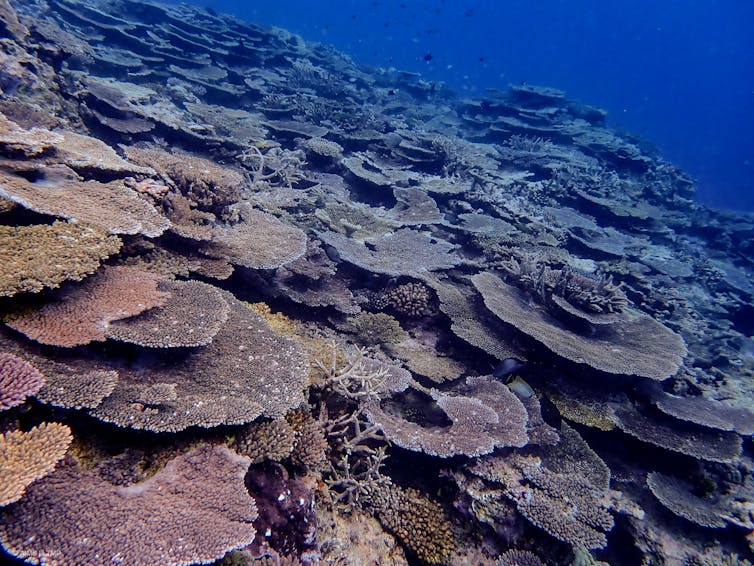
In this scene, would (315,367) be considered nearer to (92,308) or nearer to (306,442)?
(306,442)

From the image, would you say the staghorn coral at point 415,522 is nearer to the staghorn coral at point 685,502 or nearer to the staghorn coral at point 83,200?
the staghorn coral at point 685,502

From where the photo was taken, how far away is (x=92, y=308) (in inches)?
112

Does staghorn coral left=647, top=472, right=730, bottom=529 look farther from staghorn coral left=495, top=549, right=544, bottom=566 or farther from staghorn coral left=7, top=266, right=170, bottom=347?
staghorn coral left=7, top=266, right=170, bottom=347

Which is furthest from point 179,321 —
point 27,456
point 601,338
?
point 601,338

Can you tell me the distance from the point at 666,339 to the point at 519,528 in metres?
3.54

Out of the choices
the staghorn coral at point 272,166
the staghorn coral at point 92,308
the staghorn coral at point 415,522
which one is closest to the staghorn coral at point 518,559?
the staghorn coral at point 415,522

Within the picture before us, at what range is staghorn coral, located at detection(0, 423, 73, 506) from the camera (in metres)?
1.84

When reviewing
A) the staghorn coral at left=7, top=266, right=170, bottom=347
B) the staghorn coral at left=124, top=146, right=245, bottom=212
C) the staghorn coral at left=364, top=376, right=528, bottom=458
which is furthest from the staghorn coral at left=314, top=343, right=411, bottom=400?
the staghorn coral at left=124, top=146, right=245, bottom=212

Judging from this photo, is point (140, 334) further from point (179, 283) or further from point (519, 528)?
point (519, 528)

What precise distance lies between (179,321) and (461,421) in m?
2.83

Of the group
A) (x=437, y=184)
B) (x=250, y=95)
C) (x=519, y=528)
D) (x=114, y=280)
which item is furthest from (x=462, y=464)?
(x=250, y=95)

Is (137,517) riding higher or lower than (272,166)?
lower

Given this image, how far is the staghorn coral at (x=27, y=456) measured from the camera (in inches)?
72.5

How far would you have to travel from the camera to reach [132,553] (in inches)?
78.8
